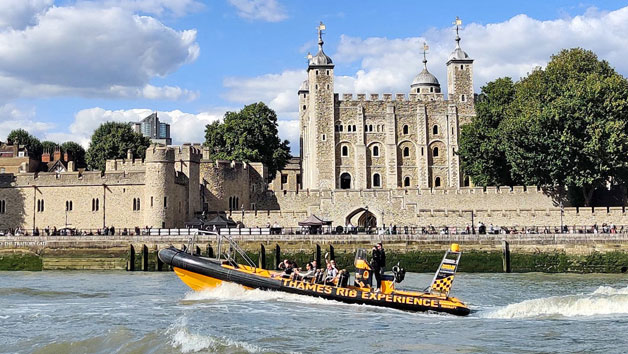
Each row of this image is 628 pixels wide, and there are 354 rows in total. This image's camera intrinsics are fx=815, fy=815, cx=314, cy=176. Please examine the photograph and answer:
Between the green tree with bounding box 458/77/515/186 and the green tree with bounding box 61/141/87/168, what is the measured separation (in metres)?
47.8

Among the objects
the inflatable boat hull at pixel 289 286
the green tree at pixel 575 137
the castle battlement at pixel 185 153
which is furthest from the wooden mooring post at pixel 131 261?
the green tree at pixel 575 137

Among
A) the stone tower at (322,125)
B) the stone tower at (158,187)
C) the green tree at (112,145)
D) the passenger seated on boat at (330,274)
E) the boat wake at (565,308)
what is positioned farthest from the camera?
the stone tower at (322,125)

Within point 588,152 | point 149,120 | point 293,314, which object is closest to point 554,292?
point 293,314

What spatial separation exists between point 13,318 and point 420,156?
57.7 metres

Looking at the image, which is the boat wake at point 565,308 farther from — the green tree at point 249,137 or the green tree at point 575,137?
the green tree at point 249,137

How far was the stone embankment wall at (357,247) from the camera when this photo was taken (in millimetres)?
42812

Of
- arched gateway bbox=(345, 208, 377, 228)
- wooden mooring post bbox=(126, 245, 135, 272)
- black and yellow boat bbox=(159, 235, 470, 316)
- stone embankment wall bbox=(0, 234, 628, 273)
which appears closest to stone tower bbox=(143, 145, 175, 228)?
stone embankment wall bbox=(0, 234, 628, 273)

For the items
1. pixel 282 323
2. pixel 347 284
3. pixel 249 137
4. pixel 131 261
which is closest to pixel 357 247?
pixel 131 261

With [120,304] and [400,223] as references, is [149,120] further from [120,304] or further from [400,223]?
[120,304]

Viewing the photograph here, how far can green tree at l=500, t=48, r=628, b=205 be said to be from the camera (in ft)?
174

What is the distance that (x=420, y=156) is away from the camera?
78312 millimetres

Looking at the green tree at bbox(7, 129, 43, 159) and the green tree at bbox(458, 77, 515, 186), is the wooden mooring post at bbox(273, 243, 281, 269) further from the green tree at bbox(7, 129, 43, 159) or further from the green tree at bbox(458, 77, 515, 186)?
the green tree at bbox(7, 129, 43, 159)

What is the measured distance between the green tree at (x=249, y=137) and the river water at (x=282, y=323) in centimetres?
3804

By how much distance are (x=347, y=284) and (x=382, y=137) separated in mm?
52380
